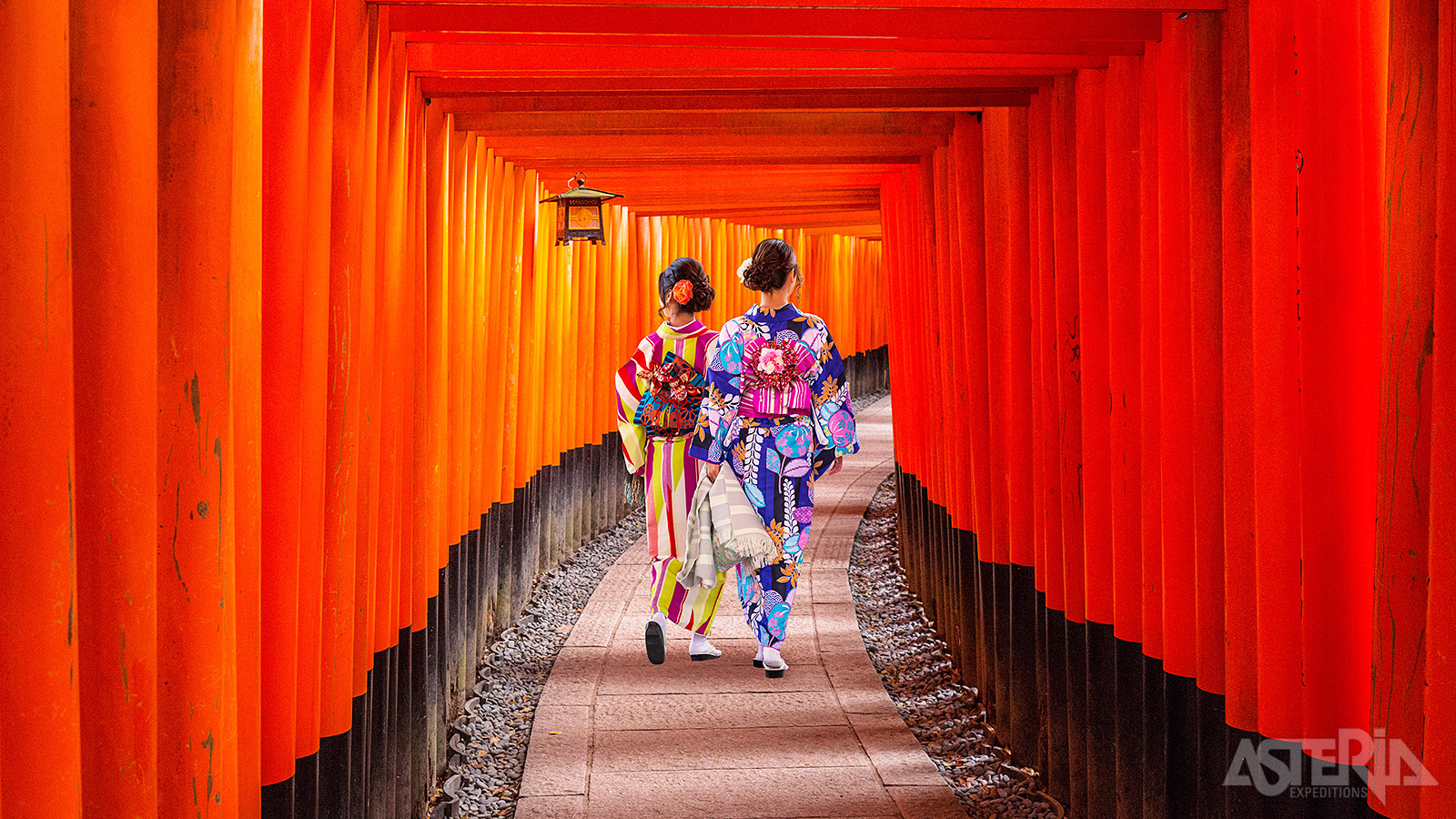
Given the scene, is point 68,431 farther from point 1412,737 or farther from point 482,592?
point 482,592

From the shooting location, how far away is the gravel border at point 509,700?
4270 mm

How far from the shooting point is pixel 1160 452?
3041mm

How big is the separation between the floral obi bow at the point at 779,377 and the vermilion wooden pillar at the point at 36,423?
413 cm

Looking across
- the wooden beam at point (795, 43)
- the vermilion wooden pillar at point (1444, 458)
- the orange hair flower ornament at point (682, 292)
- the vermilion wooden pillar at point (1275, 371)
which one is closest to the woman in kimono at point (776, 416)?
the orange hair flower ornament at point (682, 292)

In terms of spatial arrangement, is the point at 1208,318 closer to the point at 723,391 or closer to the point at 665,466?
the point at 723,391

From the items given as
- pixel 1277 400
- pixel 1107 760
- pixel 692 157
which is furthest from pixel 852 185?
pixel 1277 400

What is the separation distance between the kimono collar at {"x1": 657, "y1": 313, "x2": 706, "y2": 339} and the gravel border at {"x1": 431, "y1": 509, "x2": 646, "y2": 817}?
71.0 inches

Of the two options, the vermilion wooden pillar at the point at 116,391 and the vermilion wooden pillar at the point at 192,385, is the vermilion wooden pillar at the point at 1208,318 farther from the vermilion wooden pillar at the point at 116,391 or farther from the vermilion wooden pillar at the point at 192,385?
the vermilion wooden pillar at the point at 116,391

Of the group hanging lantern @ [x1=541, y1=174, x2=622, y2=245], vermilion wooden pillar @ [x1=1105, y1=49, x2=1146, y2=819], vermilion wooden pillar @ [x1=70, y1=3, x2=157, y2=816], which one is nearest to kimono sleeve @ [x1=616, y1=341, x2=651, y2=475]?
hanging lantern @ [x1=541, y1=174, x2=622, y2=245]

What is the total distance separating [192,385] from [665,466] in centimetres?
438

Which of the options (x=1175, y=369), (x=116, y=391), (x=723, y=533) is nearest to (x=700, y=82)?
(x=1175, y=369)

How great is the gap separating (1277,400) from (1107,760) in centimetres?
164

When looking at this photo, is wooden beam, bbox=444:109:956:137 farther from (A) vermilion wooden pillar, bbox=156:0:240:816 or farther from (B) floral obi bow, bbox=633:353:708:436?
(A) vermilion wooden pillar, bbox=156:0:240:816

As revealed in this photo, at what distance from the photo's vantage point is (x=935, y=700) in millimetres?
5465
